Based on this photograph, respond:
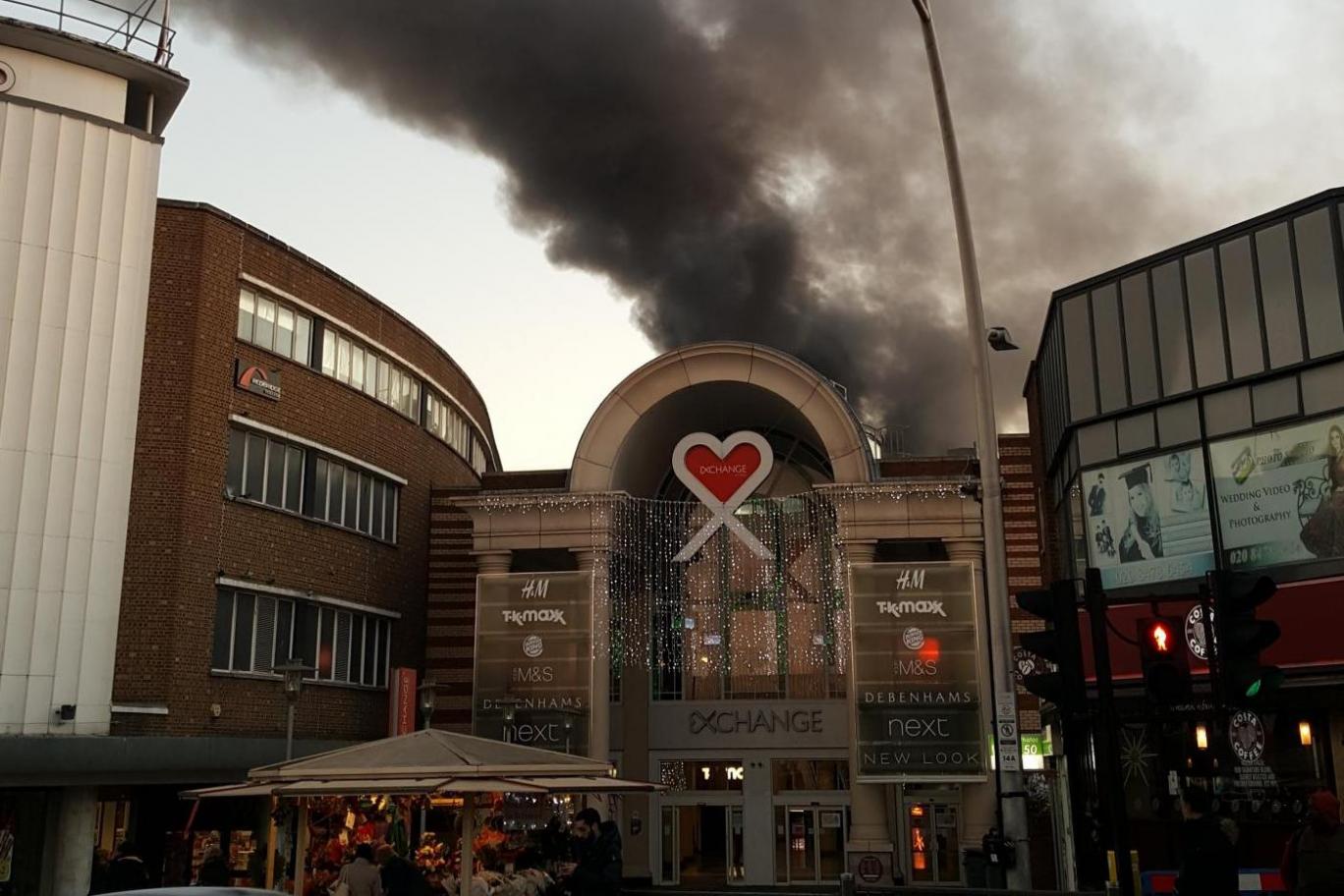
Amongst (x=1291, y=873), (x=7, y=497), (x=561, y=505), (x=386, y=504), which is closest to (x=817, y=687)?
(x=561, y=505)

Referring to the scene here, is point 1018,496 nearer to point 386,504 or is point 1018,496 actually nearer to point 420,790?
point 386,504

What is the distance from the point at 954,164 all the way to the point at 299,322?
719 inches

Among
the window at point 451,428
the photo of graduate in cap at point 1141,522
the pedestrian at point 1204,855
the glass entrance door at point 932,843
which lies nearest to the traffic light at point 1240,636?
the pedestrian at point 1204,855

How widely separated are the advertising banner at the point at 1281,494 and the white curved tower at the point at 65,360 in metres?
21.1

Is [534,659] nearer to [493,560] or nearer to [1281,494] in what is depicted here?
[493,560]

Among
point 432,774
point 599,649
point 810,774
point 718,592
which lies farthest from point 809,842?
point 432,774

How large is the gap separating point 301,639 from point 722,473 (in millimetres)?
10529

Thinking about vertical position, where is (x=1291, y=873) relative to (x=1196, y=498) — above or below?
below

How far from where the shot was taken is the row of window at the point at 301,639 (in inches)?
1084

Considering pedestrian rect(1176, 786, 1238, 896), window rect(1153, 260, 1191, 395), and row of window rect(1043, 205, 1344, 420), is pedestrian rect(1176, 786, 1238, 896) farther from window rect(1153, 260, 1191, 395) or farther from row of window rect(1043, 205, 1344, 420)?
window rect(1153, 260, 1191, 395)

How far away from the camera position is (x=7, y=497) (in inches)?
934

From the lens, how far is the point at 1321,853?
10.0 metres

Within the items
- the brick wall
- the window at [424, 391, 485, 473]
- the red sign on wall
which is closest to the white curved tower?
the brick wall

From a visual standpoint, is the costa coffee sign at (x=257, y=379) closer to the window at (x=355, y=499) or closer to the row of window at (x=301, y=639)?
the window at (x=355, y=499)
